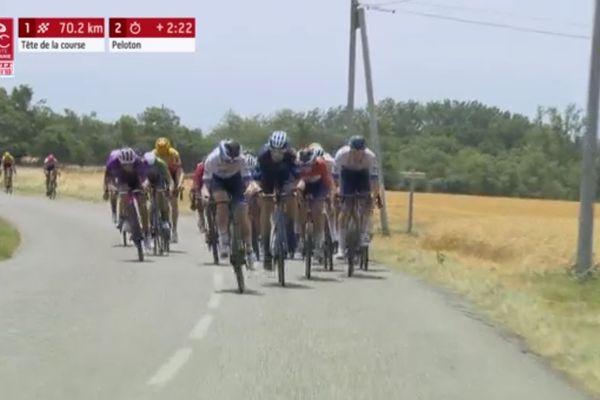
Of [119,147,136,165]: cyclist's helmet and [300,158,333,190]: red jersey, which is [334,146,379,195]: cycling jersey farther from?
[119,147,136,165]: cyclist's helmet

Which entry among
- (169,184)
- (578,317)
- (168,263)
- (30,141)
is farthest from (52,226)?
(30,141)

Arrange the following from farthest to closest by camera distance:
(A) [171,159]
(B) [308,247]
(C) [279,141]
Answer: (A) [171,159] → (B) [308,247] → (C) [279,141]

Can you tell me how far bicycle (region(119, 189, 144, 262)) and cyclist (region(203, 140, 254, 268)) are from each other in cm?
471

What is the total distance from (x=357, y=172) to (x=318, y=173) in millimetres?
897

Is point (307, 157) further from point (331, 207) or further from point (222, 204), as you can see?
point (222, 204)

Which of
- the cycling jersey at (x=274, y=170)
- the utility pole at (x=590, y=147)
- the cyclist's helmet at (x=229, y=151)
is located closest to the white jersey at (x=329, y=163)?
the cycling jersey at (x=274, y=170)

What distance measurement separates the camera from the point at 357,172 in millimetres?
19422

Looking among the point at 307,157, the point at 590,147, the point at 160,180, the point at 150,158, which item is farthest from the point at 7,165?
the point at 307,157

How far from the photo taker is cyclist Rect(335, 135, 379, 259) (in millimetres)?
19297

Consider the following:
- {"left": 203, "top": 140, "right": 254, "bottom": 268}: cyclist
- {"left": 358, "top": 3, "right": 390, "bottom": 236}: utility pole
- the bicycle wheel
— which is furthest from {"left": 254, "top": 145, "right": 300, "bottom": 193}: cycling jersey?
{"left": 358, "top": 3, "right": 390, "bottom": 236}: utility pole

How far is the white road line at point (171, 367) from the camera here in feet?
32.2

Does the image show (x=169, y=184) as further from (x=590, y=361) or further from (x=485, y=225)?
(x=485, y=225)

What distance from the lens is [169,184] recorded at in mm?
23516

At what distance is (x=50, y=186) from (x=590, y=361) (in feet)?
142
